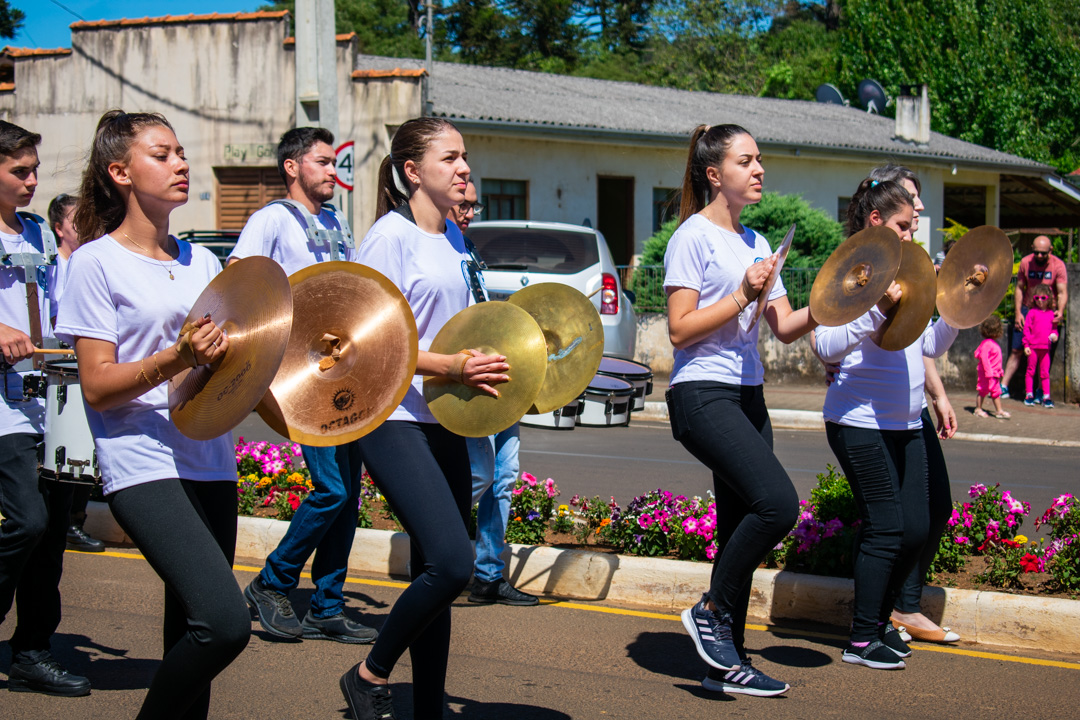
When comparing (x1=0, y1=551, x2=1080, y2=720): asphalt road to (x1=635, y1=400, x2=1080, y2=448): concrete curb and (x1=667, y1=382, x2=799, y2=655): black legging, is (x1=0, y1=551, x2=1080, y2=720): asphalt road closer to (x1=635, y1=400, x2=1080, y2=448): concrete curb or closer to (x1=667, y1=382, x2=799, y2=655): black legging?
(x1=667, y1=382, x2=799, y2=655): black legging

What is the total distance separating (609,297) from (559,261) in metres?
0.77

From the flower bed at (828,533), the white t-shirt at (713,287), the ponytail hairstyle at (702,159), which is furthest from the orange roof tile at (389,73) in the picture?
the white t-shirt at (713,287)

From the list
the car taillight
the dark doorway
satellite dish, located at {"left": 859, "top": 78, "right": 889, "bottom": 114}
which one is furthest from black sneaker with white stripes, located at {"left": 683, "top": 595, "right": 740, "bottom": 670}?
satellite dish, located at {"left": 859, "top": 78, "right": 889, "bottom": 114}


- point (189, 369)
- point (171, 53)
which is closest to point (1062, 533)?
point (189, 369)

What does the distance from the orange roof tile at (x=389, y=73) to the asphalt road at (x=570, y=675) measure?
16.3 m

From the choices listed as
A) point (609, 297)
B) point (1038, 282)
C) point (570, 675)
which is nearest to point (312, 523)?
point (570, 675)

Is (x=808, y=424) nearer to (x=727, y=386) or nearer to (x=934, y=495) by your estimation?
(x=934, y=495)

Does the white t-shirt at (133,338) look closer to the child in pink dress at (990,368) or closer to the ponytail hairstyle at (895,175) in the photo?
the ponytail hairstyle at (895,175)

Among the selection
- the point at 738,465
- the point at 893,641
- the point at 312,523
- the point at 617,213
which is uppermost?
the point at 617,213

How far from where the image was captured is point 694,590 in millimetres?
5387

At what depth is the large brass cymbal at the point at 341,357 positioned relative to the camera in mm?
3188

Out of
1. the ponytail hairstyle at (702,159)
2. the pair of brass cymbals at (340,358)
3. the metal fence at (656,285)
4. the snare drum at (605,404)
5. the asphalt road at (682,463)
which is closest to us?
the pair of brass cymbals at (340,358)

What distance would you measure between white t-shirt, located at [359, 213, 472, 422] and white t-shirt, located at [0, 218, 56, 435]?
1.54 meters

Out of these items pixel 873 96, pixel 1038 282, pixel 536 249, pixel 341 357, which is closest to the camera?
pixel 341 357
